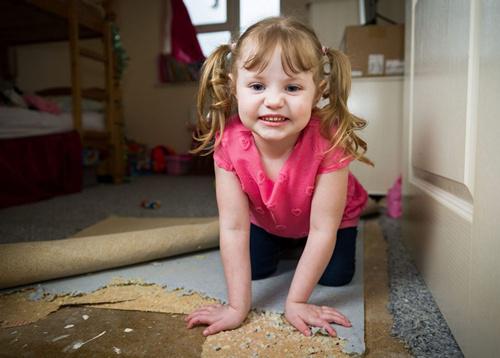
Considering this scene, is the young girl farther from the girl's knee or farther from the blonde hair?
the girl's knee

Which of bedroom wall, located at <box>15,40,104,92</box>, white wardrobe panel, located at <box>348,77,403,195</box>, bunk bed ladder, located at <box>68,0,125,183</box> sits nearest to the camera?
white wardrobe panel, located at <box>348,77,403,195</box>

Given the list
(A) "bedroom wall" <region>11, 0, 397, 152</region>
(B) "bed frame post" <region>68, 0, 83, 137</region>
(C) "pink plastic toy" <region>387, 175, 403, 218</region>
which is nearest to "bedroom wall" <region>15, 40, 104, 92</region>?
(A) "bedroom wall" <region>11, 0, 397, 152</region>

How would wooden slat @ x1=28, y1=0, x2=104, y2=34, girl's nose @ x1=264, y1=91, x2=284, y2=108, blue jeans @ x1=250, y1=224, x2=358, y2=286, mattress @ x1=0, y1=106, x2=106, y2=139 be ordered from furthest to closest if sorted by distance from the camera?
wooden slat @ x1=28, y1=0, x2=104, y2=34 < mattress @ x1=0, y1=106, x2=106, y2=139 < blue jeans @ x1=250, y1=224, x2=358, y2=286 < girl's nose @ x1=264, y1=91, x2=284, y2=108

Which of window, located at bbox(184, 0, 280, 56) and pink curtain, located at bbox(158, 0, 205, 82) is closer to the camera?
pink curtain, located at bbox(158, 0, 205, 82)

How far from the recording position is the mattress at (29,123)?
147 centimetres

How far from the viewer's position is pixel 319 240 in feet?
1.77

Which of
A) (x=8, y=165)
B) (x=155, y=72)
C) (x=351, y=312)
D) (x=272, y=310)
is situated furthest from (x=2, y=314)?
(x=155, y=72)

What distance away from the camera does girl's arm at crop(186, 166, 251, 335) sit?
498 mm

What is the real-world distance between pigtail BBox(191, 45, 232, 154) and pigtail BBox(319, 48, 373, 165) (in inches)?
5.6

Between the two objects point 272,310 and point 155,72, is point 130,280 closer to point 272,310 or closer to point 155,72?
point 272,310

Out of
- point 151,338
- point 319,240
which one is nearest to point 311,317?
point 319,240

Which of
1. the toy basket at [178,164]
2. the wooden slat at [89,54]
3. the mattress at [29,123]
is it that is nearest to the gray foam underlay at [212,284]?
the mattress at [29,123]

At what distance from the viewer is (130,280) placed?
0.65 metres

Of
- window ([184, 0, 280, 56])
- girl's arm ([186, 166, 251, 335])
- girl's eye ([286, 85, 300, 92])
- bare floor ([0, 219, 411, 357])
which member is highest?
window ([184, 0, 280, 56])
